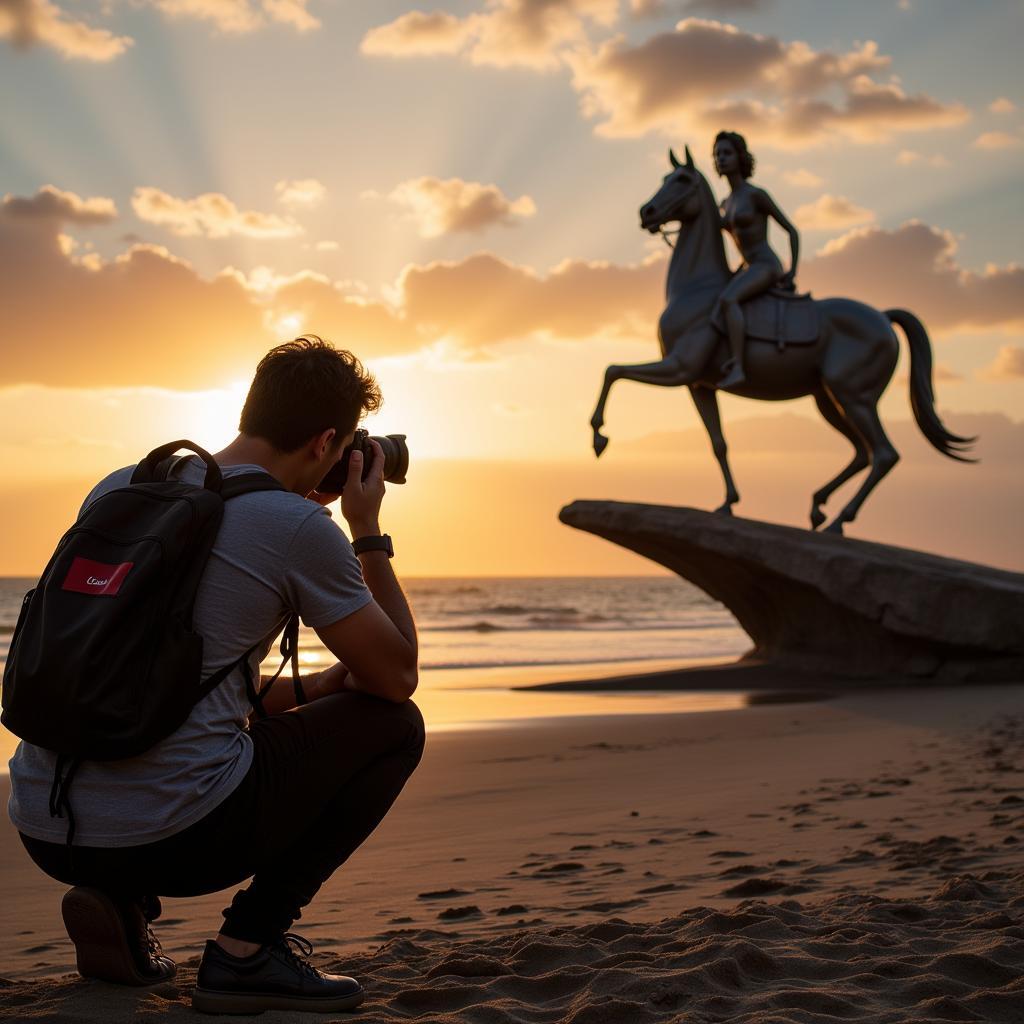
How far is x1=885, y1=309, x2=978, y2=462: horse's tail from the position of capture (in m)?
11.7

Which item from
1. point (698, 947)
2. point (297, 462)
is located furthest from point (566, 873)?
point (297, 462)

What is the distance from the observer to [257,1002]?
2184 millimetres

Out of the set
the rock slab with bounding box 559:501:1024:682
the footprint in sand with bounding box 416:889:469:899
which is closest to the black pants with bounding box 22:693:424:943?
the footprint in sand with bounding box 416:889:469:899

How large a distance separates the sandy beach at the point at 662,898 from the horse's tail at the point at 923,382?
20.3 ft

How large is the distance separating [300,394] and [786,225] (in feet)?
32.3

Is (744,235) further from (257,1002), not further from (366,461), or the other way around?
(257,1002)

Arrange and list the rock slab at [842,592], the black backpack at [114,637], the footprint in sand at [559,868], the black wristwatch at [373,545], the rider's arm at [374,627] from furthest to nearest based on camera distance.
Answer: the rock slab at [842,592] → the footprint in sand at [559,868] → the black wristwatch at [373,545] → the rider's arm at [374,627] → the black backpack at [114,637]

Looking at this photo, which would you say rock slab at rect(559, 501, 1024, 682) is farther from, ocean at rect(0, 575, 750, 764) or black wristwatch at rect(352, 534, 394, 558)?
black wristwatch at rect(352, 534, 394, 558)

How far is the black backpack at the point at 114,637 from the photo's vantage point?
191cm

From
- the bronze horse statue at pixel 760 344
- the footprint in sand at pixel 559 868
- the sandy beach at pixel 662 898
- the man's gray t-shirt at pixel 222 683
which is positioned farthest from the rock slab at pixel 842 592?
the man's gray t-shirt at pixel 222 683

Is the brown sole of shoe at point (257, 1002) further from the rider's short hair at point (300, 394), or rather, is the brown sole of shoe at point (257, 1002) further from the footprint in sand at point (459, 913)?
the rider's short hair at point (300, 394)

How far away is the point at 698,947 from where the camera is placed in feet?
8.31

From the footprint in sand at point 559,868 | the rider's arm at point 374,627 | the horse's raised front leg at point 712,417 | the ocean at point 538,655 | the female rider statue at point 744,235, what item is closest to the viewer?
the rider's arm at point 374,627

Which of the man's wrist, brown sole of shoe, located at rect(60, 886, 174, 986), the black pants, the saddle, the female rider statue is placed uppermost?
the female rider statue
